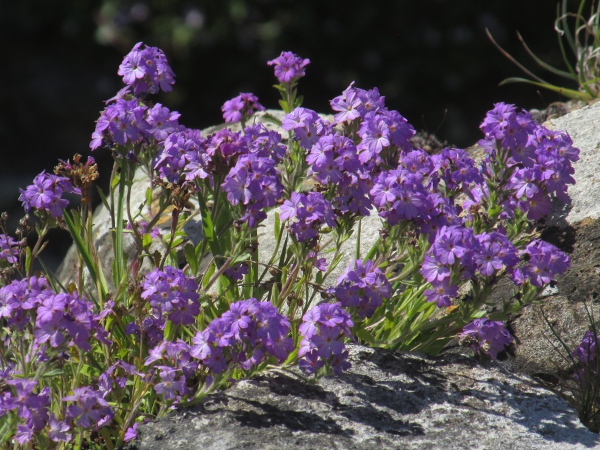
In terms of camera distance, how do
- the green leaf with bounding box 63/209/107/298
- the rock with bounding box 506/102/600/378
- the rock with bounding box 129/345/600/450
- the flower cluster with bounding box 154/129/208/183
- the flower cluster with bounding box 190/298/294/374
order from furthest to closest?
the rock with bounding box 506/102/600/378, the green leaf with bounding box 63/209/107/298, the flower cluster with bounding box 154/129/208/183, the rock with bounding box 129/345/600/450, the flower cluster with bounding box 190/298/294/374

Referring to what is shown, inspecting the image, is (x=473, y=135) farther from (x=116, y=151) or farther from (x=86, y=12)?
(x=116, y=151)

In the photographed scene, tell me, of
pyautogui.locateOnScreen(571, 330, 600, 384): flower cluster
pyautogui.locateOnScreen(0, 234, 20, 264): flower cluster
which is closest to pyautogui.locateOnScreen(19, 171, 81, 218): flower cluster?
pyautogui.locateOnScreen(0, 234, 20, 264): flower cluster

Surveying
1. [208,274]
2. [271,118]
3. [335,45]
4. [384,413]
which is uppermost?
[335,45]

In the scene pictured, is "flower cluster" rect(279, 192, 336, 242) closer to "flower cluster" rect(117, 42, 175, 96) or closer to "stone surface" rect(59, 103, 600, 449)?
"stone surface" rect(59, 103, 600, 449)

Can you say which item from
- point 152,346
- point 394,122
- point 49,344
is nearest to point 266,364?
point 152,346

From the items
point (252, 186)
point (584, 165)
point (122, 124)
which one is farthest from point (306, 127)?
point (584, 165)

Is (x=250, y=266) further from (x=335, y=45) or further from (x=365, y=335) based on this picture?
(x=335, y=45)
